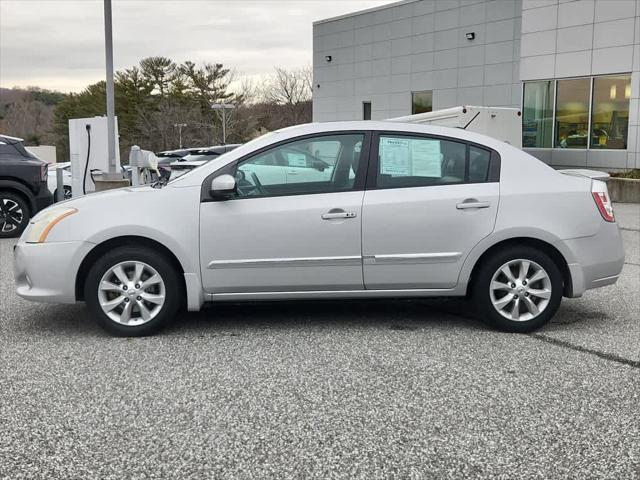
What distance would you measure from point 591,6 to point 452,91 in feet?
25.5

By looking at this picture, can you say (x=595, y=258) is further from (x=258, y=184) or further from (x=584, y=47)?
(x=584, y=47)

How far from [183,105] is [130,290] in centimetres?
7231

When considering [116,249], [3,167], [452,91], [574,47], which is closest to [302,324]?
[116,249]

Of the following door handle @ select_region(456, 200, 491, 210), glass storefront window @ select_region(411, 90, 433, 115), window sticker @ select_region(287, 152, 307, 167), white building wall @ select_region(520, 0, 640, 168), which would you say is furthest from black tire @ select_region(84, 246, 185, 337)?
glass storefront window @ select_region(411, 90, 433, 115)

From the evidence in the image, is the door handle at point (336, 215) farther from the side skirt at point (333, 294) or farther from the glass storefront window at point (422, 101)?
the glass storefront window at point (422, 101)

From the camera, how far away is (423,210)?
5312 millimetres

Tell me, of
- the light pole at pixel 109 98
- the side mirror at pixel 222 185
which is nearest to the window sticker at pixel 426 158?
the side mirror at pixel 222 185

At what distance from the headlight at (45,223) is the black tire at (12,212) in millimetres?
6787

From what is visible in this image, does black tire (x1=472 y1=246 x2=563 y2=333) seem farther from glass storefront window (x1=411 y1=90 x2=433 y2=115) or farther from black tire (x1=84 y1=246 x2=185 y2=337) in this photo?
glass storefront window (x1=411 y1=90 x2=433 y2=115)

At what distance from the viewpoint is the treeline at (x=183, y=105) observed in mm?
68938

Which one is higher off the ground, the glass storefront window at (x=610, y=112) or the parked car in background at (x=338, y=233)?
the glass storefront window at (x=610, y=112)

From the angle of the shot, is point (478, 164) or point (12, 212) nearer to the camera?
point (478, 164)

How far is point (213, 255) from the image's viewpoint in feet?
17.2

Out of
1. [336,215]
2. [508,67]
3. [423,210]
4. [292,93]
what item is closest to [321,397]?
[336,215]
